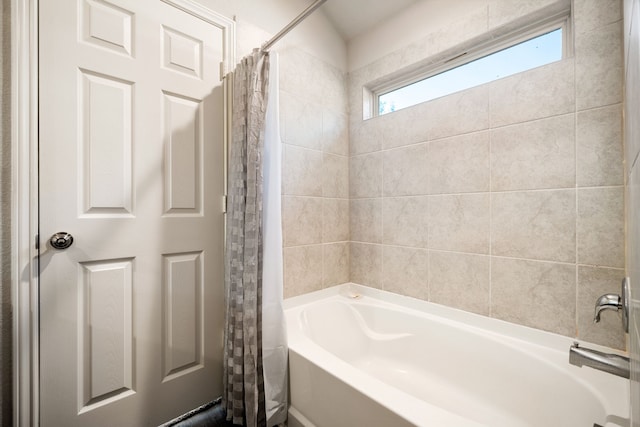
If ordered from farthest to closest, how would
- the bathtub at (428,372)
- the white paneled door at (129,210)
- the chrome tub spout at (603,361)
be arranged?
the white paneled door at (129,210) < the bathtub at (428,372) < the chrome tub spout at (603,361)

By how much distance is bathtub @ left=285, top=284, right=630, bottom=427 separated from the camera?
3.13 feet

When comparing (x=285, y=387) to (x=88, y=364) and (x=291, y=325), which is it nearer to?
(x=291, y=325)

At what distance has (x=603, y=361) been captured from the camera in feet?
2.71

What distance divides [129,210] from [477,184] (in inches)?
67.8

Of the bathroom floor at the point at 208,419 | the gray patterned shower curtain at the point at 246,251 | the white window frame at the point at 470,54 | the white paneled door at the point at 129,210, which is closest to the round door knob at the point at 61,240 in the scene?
the white paneled door at the point at 129,210

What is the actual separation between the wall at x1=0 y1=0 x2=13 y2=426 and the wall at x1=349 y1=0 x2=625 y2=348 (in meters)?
1.79

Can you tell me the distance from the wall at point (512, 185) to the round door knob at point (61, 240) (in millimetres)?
1633

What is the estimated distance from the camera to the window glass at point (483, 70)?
4.43 feet

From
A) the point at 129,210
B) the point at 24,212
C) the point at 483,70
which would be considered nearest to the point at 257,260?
the point at 129,210

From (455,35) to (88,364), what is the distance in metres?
2.44

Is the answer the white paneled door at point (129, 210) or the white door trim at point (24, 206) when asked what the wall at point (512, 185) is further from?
the white door trim at point (24, 206)

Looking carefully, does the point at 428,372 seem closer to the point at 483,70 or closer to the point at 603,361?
the point at 603,361

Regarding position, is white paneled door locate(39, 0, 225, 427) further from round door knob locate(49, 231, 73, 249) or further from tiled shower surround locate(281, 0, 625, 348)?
tiled shower surround locate(281, 0, 625, 348)

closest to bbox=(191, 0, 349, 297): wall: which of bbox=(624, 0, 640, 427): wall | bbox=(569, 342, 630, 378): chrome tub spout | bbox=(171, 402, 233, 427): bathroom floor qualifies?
bbox=(171, 402, 233, 427): bathroom floor
